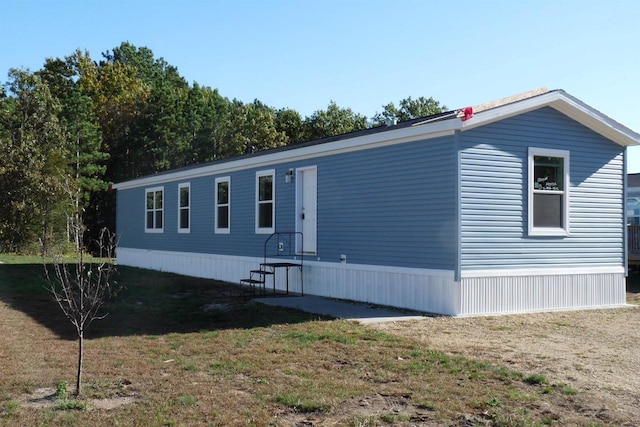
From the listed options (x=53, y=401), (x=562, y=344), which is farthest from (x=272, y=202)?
(x=53, y=401)

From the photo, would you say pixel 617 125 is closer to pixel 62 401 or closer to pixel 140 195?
pixel 62 401

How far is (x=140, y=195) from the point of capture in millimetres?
21141

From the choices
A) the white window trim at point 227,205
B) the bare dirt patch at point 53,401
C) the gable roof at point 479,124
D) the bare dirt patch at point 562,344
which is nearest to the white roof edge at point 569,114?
the gable roof at point 479,124

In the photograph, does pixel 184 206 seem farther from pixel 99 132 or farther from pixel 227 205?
pixel 99 132

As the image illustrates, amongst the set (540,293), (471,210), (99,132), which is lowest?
(540,293)

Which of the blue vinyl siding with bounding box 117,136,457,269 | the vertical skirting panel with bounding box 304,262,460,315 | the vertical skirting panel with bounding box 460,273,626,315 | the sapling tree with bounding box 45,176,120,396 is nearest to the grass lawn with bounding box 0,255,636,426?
the sapling tree with bounding box 45,176,120,396

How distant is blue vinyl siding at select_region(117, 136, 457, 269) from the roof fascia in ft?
0.36

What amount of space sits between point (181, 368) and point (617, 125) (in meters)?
8.68

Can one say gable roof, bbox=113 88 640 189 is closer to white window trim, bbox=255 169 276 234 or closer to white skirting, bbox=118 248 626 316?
white window trim, bbox=255 169 276 234

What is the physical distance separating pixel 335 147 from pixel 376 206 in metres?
1.59

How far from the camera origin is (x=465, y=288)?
10.0m

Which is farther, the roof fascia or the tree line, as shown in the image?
the tree line

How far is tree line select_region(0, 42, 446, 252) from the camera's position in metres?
28.3

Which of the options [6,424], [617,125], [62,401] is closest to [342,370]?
[62,401]
